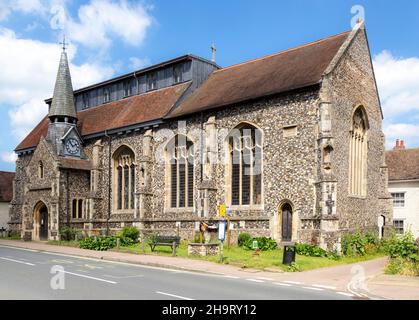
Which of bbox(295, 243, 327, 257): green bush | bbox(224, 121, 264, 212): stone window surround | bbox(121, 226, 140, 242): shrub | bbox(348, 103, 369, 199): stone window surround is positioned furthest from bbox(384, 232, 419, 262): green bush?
bbox(121, 226, 140, 242): shrub

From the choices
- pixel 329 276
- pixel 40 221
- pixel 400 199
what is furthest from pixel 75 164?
pixel 400 199

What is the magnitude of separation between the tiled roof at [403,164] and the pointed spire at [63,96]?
2521cm

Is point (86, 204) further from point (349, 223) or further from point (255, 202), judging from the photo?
point (349, 223)

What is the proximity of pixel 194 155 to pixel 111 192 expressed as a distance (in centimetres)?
830

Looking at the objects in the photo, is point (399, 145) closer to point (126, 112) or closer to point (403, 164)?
point (403, 164)

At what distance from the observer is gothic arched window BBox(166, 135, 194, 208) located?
28156mm

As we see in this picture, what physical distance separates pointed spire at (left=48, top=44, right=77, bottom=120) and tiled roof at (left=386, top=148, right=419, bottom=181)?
25208 millimetres

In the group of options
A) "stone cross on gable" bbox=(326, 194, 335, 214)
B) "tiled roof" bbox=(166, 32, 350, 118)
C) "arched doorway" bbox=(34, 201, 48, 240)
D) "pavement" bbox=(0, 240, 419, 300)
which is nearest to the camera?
"pavement" bbox=(0, 240, 419, 300)

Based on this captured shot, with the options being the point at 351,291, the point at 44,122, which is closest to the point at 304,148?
the point at 351,291

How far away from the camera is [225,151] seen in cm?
2611

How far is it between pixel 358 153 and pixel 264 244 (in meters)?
8.04

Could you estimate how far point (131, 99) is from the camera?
35.7 m

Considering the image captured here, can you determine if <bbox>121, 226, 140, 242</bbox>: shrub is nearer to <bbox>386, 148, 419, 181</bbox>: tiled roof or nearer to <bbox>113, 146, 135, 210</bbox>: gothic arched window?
<bbox>113, 146, 135, 210</bbox>: gothic arched window

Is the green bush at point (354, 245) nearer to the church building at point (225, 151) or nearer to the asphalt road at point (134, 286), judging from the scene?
the church building at point (225, 151)
